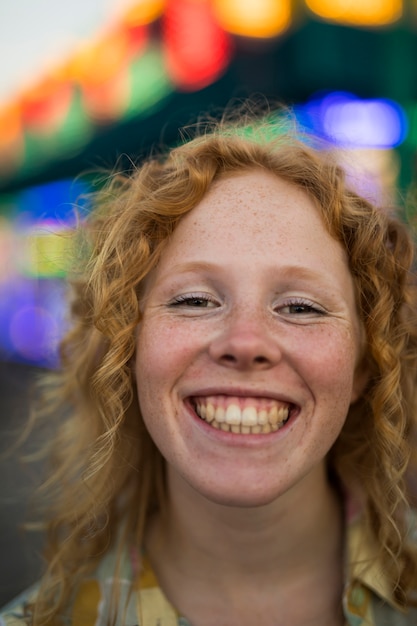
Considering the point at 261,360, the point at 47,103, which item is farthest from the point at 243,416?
the point at 47,103

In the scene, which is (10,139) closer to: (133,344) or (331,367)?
(133,344)

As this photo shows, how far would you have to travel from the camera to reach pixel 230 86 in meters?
4.70

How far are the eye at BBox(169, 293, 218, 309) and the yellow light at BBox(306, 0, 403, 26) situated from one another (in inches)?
146

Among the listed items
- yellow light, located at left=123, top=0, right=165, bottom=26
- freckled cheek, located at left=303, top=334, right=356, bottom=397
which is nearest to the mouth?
freckled cheek, located at left=303, top=334, right=356, bottom=397

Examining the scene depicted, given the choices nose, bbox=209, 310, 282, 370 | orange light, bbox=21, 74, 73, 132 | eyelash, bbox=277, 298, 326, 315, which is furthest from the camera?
orange light, bbox=21, 74, 73, 132

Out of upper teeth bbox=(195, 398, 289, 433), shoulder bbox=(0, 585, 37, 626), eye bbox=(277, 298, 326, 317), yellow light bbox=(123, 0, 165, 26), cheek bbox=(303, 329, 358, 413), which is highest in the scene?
yellow light bbox=(123, 0, 165, 26)

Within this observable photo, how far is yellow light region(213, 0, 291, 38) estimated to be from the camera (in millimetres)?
4406

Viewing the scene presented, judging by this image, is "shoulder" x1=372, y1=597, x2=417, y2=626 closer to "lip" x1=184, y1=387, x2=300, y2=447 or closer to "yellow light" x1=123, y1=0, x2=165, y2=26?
"lip" x1=184, y1=387, x2=300, y2=447

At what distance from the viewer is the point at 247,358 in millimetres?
1267

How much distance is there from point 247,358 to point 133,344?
360 mm

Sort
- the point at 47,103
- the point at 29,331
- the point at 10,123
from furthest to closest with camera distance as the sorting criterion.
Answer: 1. the point at 29,331
2. the point at 10,123
3. the point at 47,103

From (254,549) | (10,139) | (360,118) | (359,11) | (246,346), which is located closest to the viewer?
(246,346)

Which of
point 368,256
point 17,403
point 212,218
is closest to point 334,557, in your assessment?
point 368,256

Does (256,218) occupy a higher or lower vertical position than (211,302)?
higher
